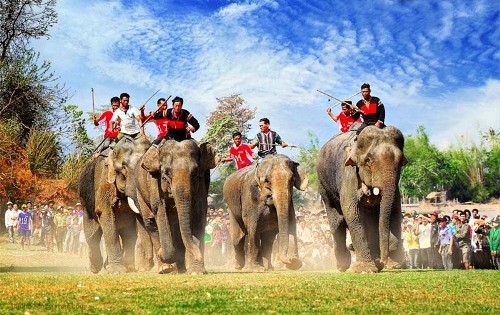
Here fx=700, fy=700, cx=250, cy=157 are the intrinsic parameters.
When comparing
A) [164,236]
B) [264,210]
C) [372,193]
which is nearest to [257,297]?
[372,193]

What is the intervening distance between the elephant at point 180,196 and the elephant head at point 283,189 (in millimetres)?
2379

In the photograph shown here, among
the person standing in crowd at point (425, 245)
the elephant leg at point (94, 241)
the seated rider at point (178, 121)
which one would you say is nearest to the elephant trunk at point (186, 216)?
the seated rider at point (178, 121)

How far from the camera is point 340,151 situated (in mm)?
15852

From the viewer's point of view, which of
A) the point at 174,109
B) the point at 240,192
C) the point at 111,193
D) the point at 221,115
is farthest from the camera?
the point at 221,115

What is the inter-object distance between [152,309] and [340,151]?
914 centimetres

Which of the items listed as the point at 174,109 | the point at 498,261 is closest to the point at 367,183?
the point at 174,109

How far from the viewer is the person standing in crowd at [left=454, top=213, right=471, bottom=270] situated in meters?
22.7

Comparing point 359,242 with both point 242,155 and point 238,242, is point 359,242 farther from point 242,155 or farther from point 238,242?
point 242,155

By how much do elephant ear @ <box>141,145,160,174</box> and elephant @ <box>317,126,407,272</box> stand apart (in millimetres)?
4054

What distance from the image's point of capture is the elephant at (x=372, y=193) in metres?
14.0

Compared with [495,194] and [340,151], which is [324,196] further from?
[495,194]

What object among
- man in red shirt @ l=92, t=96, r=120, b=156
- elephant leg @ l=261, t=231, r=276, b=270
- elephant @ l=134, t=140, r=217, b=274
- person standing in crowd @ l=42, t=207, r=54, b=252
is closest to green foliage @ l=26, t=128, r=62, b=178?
person standing in crowd @ l=42, t=207, r=54, b=252

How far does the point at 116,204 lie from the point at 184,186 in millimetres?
3468

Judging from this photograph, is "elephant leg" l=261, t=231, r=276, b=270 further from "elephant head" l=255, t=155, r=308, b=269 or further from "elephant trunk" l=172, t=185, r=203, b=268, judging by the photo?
"elephant trunk" l=172, t=185, r=203, b=268
